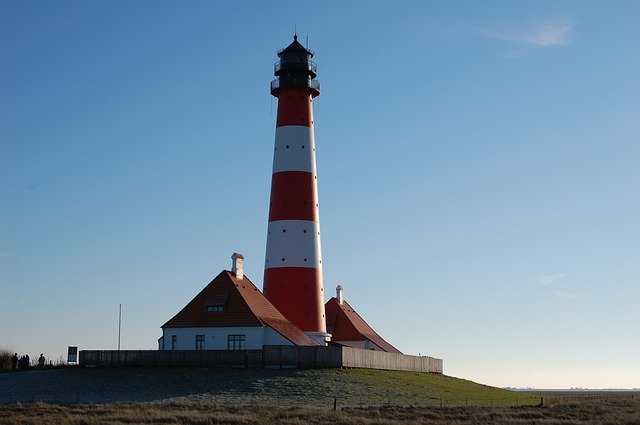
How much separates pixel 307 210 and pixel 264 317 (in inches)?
302

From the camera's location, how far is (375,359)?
2227 inches

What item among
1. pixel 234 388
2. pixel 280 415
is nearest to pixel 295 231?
pixel 234 388

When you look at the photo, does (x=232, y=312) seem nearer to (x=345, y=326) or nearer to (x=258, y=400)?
(x=258, y=400)

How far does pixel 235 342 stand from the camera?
54.3 m

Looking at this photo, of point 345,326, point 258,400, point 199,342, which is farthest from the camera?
point 345,326

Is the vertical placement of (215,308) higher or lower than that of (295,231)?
lower

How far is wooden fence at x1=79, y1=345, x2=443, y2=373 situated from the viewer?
5175cm

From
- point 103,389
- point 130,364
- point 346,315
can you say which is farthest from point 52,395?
point 346,315

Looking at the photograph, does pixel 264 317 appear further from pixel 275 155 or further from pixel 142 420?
pixel 142 420

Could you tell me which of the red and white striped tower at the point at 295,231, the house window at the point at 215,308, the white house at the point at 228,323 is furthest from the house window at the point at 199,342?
the red and white striped tower at the point at 295,231

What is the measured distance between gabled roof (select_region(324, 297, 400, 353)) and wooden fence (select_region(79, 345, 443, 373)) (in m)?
12.1

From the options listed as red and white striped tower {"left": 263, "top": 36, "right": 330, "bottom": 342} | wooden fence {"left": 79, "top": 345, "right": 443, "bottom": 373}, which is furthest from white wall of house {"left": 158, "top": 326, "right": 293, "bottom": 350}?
red and white striped tower {"left": 263, "top": 36, "right": 330, "bottom": 342}

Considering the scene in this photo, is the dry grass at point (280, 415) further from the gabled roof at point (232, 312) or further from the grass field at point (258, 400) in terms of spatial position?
the gabled roof at point (232, 312)

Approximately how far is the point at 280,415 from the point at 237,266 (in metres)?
23.8
